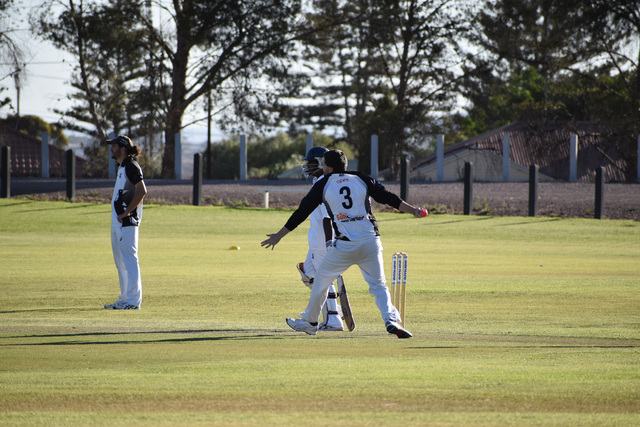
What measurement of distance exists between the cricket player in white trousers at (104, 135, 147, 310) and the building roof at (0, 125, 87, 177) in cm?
2526

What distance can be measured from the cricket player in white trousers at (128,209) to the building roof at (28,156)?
2526cm

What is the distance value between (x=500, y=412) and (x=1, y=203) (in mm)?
26712

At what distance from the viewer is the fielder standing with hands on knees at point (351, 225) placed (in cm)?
864

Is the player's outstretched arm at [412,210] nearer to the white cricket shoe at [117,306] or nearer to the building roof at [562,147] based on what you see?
the white cricket shoe at [117,306]

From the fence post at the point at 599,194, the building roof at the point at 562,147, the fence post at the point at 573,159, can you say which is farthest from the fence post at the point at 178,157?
the fence post at the point at 599,194

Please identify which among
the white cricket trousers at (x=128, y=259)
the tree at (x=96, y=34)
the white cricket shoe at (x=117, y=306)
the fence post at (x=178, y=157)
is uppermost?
the tree at (x=96, y=34)

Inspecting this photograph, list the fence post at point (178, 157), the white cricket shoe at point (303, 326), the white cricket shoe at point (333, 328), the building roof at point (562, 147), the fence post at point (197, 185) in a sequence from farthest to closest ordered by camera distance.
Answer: the building roof at point (562, 147), the fence post at point (178, 157), the fence post at point (197, 185), the white cricket shoe at point (333, 328), the white cricket shoe at point (303, 326)

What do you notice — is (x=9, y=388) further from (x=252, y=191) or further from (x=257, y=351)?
(x=252, y=191)

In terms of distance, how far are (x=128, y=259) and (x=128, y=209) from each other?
64 centimetres

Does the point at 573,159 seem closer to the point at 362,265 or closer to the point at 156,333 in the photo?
the point at 362,265

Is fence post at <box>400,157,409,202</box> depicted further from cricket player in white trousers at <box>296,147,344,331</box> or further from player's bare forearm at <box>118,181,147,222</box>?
cricket player in white trousers at <box>296,147,344,331</box>

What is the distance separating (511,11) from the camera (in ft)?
154

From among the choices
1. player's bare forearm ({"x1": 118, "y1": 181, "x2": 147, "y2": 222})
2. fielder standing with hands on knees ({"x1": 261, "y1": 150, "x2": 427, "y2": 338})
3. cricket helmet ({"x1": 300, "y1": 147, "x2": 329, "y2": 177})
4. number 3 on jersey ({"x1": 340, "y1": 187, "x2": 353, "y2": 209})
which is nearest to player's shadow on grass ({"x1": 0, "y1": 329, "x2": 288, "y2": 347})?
fielder standing with hands on knees ({"x1": 261, "y1": 150, "x2": 427, "y2": 338})

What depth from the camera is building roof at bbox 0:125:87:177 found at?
40.4 meters
